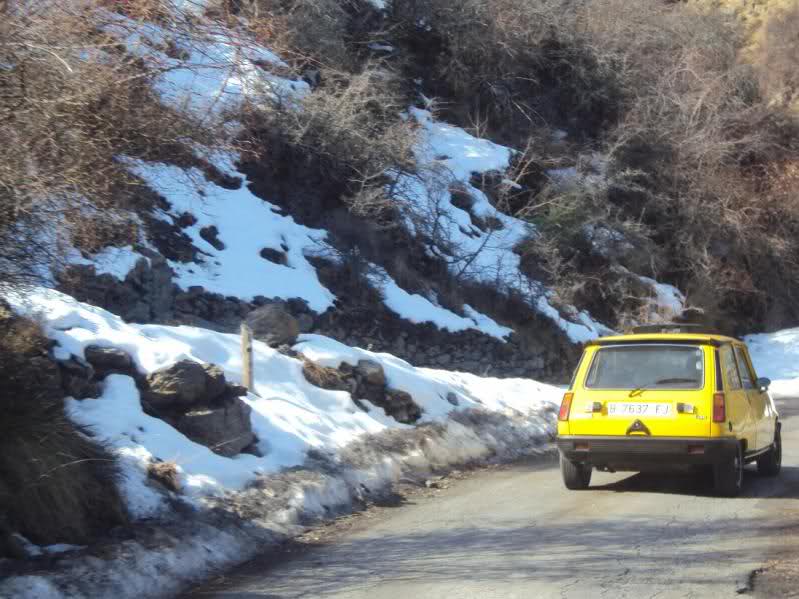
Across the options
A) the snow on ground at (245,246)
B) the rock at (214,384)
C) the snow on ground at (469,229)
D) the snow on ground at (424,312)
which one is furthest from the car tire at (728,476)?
the snow on ground at (469,229)

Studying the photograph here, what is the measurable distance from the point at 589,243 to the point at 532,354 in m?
4.91

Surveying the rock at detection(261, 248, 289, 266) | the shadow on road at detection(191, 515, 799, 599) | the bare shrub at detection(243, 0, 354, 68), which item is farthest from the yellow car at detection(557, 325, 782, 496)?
the bare shrub at detection(243, 0, 354, 68)

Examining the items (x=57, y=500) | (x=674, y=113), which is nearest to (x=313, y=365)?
(x=57, y=500)

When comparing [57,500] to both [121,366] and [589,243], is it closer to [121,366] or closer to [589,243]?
[121,366]

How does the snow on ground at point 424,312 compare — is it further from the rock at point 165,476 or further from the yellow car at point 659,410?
the rock at point 165,476

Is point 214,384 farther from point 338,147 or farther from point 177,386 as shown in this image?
point 338,147

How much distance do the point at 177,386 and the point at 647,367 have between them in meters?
4.74

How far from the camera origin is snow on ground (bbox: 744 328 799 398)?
73.2 ft

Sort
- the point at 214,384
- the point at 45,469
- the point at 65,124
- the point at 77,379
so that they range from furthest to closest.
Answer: the point at 214,384 < the point at 77,379 < the point at 45,469 < the point at 65,124

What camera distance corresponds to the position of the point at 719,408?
9.33m

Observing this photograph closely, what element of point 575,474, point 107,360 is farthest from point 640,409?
point 107,360

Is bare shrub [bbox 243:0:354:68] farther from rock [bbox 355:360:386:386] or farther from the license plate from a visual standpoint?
the license plate

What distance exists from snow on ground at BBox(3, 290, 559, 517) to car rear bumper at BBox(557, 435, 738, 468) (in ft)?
8.70

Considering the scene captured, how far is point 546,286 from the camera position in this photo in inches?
886
